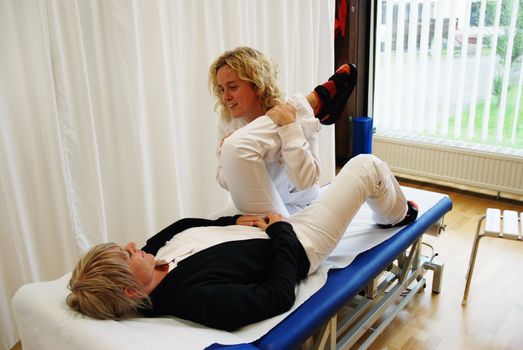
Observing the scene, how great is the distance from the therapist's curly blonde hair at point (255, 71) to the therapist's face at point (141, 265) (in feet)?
2.68

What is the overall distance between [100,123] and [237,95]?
711 millimetres

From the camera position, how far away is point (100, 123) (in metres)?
2.03

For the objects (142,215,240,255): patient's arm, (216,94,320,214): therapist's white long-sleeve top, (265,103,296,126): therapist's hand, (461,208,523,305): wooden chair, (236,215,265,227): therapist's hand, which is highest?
(265,103,296,126): therapist's hand

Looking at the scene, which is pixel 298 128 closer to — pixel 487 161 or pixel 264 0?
pixel 264 0

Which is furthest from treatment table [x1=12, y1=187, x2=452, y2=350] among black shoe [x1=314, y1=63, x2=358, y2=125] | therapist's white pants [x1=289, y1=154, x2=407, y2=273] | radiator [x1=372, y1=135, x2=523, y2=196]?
radiator [x1=372, y1=135, x2=523, y2=196]

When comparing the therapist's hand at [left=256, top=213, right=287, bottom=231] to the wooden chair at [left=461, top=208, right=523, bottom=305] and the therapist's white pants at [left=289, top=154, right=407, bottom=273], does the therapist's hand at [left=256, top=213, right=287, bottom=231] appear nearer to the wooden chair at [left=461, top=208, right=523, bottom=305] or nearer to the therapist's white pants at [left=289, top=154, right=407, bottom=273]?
the therapist's white pants at [left=289, top=154, right=407, bottom=273]

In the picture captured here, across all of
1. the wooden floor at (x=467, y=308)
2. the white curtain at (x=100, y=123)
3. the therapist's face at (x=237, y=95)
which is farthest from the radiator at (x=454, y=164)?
the therapist's face at (x=237, y=95)

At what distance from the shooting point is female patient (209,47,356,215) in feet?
5.18

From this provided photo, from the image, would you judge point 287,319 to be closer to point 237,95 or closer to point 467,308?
point 237,95

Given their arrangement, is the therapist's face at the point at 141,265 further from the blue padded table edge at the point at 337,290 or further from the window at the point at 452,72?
the window at the point at 452,72

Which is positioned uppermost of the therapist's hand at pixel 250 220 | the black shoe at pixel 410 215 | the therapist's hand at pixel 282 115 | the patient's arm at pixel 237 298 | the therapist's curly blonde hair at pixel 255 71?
the therapist's curly blonde hair at pixel 255 71

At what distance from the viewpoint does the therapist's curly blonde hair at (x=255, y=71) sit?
5.65ft

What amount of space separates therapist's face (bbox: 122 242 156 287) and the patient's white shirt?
0.08 m

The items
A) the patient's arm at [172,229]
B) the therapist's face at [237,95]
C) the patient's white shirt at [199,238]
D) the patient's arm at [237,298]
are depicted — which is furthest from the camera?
the therapist's face at [237,95]
